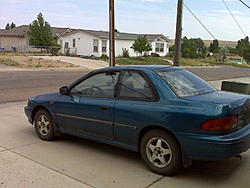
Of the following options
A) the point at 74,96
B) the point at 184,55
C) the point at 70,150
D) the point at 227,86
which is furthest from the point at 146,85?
the point at 184,55

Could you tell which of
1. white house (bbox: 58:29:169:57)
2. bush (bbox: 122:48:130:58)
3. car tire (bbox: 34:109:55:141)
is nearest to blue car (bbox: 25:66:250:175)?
car tire (bbox: 34:109:55:141)

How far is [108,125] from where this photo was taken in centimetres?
477

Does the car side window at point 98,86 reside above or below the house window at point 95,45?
below

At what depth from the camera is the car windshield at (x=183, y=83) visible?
446 cm

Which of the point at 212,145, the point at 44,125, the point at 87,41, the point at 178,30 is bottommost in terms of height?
the point at 44,125

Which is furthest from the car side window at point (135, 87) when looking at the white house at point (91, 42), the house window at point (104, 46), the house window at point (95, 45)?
the house window at point (104, 46)

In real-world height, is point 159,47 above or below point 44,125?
above

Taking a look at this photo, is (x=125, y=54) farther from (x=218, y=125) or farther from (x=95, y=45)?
(x=218, y=125)

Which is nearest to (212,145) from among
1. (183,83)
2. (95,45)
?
(183,83)

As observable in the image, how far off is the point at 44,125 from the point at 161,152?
2569 millimetres

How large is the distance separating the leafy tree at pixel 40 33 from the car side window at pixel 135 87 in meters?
40.6

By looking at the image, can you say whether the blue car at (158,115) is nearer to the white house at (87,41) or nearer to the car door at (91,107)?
the car door at (91,107)

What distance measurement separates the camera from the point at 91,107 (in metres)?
4.98

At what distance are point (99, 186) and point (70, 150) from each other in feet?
4.95
